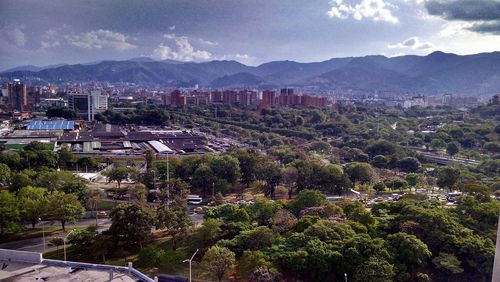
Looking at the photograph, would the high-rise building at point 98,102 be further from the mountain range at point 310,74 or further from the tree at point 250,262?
the mountain range at point 310,74

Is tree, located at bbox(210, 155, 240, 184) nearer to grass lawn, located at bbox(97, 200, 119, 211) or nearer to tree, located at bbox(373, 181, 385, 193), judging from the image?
grass lawn, located at bbox(97, 200, 119, 211)

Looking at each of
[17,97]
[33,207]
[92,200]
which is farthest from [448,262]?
[17,97]

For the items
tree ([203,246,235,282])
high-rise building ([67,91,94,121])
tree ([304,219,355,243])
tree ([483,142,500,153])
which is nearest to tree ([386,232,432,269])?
tree ([304,219,355,243])

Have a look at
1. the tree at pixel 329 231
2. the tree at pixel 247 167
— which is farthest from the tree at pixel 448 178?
the tree at pixel 329 231

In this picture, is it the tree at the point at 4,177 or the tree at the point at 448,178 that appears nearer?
the tree at the point at 4,177

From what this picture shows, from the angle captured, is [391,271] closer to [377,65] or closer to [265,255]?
[265,255]

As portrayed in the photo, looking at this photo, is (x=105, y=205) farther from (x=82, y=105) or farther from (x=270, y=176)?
(x=82, y=105)
